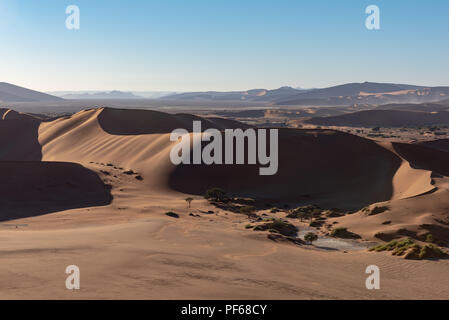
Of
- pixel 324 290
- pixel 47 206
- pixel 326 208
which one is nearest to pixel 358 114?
pixel 326 208

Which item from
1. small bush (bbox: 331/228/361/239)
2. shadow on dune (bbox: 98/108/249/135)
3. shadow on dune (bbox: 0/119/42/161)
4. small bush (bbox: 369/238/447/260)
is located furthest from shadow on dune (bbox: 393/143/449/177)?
shadow on dune (bbox: 0/119/42/161)

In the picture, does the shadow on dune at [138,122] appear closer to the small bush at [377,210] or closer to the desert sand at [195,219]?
the desert sand at [195,219]

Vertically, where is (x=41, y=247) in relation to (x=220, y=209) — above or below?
above

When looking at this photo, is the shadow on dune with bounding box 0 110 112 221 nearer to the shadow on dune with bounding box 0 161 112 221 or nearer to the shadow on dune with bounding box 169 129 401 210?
the shadow on dune with bounding box 0 161 112 221

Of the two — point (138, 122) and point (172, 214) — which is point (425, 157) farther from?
point (138, 122)

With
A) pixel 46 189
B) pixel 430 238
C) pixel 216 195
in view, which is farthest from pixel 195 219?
pixel 46 189

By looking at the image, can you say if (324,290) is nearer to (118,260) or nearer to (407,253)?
(118,260)

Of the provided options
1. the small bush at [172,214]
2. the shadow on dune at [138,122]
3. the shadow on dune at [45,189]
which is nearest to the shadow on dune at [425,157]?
the small bush at [172,214]
